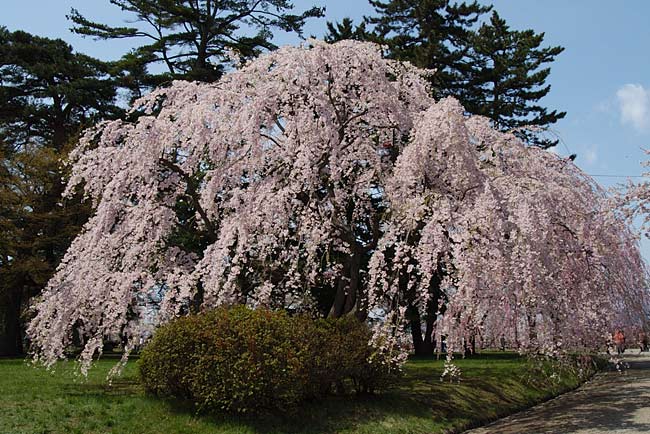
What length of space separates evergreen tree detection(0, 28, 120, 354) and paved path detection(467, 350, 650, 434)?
20866 millimetres

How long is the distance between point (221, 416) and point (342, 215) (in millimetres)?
5271

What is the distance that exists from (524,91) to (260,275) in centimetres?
2528

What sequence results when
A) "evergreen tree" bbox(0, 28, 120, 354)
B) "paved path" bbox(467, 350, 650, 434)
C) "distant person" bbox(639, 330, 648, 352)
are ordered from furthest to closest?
"evergreen tree" bbox(0, 28, 120, 354), "distant person" bbox(639, 330, 648, 352), "paved path" bbox(467, 350, 650, 434)

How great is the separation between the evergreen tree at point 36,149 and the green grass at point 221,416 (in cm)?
1307

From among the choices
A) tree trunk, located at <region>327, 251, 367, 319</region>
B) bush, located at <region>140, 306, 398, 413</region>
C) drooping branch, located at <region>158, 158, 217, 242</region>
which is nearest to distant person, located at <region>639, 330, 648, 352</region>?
tree trunk, located at <region>327, 251, 367, 319</region>

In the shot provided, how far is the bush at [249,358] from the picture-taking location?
899 centimetres

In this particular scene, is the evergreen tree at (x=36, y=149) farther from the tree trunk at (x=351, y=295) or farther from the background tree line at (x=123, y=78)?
the tree trunk at (x=351, y=295)

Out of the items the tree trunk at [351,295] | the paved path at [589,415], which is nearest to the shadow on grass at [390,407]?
the paved path at [589,415]

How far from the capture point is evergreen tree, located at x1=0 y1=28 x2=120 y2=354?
→ 2577 cm

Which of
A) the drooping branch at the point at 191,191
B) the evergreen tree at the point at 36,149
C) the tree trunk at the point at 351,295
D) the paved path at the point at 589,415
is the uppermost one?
the evergreen tree at the point at 36,149

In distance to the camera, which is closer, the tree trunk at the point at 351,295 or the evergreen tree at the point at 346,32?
the tree trunk at the point at 351,295

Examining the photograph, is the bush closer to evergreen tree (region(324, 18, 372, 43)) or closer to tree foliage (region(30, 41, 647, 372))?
tree foliage (region(30, 41, 647, 372))

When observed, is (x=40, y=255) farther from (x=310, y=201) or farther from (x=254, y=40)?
(x=310, y=201)

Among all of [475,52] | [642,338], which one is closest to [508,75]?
[475,52]
